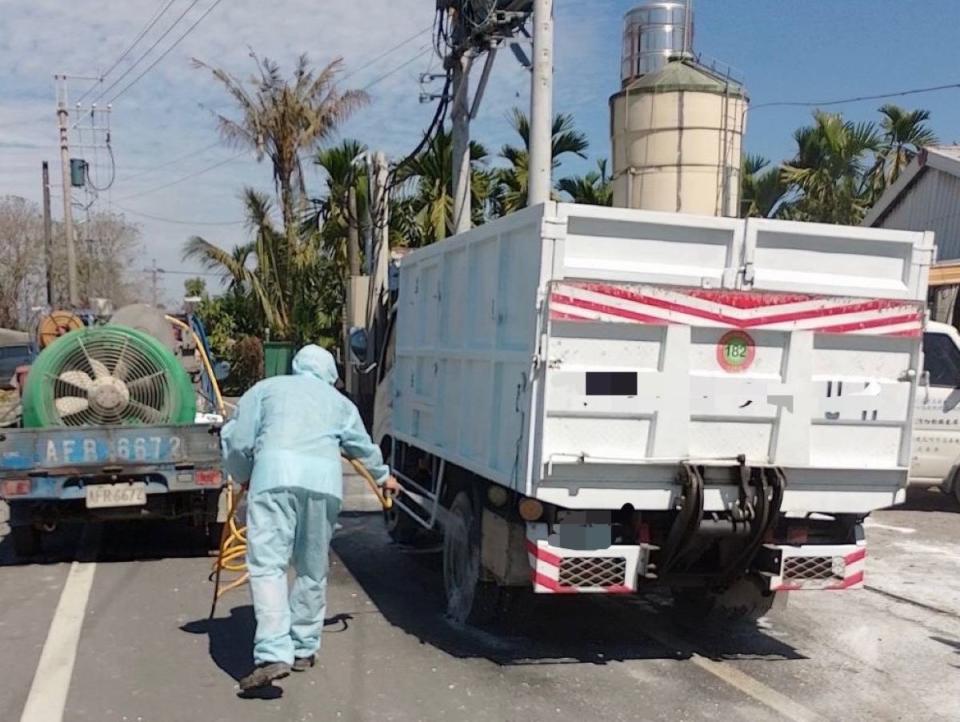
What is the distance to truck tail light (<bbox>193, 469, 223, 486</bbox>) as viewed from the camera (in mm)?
7980

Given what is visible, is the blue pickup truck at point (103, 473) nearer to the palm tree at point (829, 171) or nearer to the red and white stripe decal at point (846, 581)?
the red and white stripe decal at point (846, 581)

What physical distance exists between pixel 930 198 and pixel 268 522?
51.6ft

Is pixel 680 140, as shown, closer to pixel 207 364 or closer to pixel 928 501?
pixel 207 364

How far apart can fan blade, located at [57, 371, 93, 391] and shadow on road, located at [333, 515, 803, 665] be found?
2.73 metres

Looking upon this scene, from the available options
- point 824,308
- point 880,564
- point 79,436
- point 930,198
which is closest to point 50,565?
point 79,436

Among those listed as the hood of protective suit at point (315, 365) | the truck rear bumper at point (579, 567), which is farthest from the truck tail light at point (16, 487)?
the truck rear bumper at point (579, 567)

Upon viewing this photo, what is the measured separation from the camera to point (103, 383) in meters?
8.07

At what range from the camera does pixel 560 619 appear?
263 inches

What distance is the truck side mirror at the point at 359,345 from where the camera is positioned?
976 cm

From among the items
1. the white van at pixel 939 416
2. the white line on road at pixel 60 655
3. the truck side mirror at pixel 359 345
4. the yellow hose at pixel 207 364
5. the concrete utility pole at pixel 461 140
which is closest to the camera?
the white line on road at pixel 60 655

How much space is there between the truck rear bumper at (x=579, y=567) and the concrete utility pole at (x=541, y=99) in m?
5.85

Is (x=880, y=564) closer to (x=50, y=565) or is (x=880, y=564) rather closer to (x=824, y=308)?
(x=824, y=308)

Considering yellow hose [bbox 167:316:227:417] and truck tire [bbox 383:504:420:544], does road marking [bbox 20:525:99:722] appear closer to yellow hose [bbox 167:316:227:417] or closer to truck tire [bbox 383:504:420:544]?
yellow hose [bbox 167:316:227:417]

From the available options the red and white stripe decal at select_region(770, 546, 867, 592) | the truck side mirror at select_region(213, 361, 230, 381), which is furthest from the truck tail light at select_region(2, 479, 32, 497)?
the red and white stripe decal at select_region(770, 546, 867, 592)
